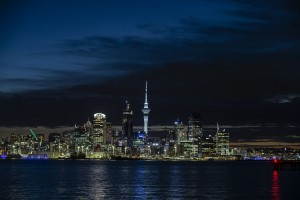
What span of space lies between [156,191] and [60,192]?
678 inches

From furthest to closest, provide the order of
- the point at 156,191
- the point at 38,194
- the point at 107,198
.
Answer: the point at 156,191 → the point at 38,194 → the point at 107,198

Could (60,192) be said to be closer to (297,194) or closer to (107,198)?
(107,198)

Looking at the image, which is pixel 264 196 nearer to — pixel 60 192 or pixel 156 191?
pixel 156 191

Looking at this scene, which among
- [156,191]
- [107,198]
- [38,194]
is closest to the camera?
[107,198]

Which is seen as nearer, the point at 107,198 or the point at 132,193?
the point at 107,198

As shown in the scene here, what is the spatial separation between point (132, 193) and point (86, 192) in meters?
8.19

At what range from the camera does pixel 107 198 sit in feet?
→ 285

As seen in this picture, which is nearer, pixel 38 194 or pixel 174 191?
pixel 38 194

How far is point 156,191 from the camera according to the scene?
10156 centimetres

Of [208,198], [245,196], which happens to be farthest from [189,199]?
[245,196]

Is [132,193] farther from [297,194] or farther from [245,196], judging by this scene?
[297,194]

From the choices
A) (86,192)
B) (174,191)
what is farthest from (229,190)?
(86,192)

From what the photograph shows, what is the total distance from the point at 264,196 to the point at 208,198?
9953 mm

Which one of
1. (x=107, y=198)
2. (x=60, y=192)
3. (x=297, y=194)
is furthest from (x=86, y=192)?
(x=297, y=194)
